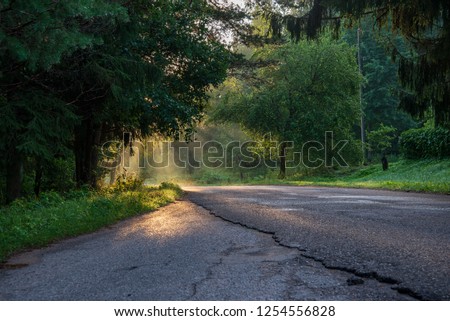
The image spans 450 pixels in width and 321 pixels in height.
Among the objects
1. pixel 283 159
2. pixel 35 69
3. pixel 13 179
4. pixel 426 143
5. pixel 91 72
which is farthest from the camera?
pixel 283 159

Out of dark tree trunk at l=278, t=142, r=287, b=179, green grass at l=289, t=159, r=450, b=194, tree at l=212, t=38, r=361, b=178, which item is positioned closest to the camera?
green grass at l=289, t=159, r=450, b=194

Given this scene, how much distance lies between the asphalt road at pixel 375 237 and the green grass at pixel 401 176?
860 centimetres

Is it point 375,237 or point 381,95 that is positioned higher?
point 381,95

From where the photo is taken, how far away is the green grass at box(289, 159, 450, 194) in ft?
70.0

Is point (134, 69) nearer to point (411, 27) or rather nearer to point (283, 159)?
point (411, 27)

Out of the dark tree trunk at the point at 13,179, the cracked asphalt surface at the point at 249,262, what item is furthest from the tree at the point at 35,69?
the cracked asphalt surface at the point at 249,262

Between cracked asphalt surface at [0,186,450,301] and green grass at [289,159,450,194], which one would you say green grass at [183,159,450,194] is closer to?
green grass at [289,159,450,194]

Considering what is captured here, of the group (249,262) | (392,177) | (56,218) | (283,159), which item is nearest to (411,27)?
(56,218)

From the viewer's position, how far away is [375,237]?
6.99m

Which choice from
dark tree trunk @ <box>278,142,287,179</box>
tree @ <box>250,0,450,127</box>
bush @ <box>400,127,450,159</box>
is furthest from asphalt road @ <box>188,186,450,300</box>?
dark tree trunk @ <box>278,142,287,179</box>

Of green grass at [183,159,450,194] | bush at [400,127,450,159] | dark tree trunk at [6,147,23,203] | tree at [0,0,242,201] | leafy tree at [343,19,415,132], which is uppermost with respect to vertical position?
leafy tree at [343,19,415,132]

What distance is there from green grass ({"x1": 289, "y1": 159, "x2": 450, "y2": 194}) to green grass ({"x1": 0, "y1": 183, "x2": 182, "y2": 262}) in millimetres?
11181

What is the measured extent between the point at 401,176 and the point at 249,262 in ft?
91.0

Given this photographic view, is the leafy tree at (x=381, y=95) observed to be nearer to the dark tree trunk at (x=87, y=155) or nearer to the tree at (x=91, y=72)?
the tree at (x=91, y=72)
